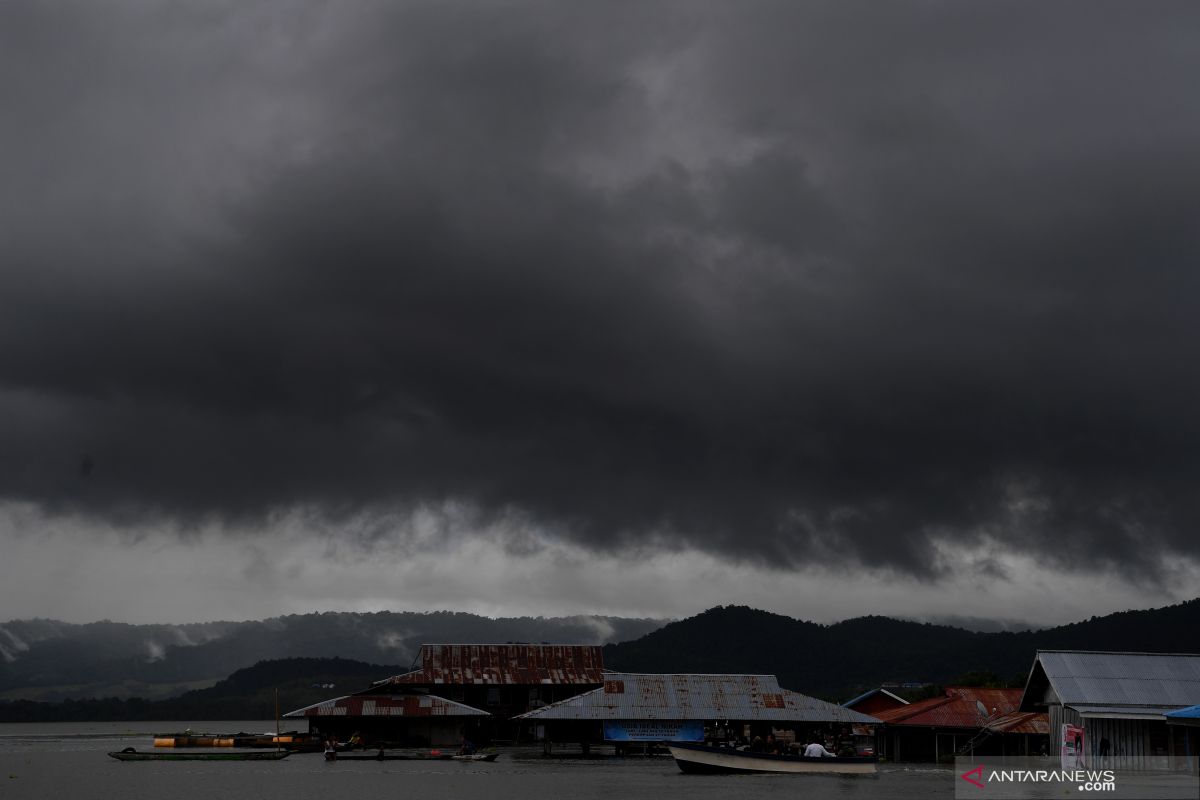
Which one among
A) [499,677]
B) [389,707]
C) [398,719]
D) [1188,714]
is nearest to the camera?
[1188,714]

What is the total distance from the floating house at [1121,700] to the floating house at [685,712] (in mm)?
17061

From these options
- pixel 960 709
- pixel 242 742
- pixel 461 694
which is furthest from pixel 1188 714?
pixel 242 742

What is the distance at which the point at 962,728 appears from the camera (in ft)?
233

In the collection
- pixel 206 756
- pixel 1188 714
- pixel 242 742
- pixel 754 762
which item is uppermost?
pixel 1188 714

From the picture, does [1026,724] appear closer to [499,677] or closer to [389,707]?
[389,707]

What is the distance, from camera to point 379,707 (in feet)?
284

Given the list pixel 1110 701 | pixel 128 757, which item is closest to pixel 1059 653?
pixel 1110 701

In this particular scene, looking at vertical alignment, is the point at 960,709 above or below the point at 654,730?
above

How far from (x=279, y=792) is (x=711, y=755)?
72.6 feet

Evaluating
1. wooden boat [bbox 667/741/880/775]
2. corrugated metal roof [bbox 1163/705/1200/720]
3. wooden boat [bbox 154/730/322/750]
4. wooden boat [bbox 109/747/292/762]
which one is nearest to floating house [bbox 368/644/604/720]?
wooden boat [bbox 154/730/322/750]

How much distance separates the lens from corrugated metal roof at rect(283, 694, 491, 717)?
280 feet

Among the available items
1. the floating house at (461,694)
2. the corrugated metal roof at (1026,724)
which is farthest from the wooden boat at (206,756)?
the corrugated metal roof at (1026,724)

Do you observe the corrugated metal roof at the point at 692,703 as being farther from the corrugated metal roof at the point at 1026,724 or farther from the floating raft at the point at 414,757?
the corrugated metal roof at the point at 1026,724

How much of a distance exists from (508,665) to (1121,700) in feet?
170
